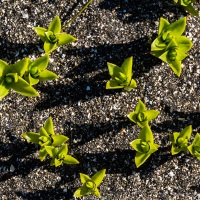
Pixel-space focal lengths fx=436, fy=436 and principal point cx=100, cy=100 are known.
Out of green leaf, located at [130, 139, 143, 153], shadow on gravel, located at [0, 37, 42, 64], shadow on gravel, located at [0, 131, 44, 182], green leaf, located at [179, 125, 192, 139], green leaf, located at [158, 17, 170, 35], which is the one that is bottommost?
shadow on gravel, located at [0, 131, 44, 182]

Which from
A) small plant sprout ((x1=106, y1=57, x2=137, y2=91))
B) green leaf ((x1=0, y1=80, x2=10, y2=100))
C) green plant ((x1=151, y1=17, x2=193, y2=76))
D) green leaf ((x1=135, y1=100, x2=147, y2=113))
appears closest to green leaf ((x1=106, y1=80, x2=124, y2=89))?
small plant sprout ((x1=106, y1=57, x2=137, y2=91))

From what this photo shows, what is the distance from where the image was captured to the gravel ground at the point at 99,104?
1902 mm

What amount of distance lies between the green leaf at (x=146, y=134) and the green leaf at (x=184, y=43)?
13.9 inches

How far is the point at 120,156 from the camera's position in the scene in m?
1.92

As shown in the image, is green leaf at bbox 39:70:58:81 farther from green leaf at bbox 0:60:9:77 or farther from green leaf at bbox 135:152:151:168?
green leaf at bbox 135:152:151:168

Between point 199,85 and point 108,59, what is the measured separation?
0.41 m

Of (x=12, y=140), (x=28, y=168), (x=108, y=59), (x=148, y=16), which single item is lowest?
(x=28, y=168)

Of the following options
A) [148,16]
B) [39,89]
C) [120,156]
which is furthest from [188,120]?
[39,89]

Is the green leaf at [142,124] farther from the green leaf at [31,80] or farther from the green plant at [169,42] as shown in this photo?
the green leaf at [31,80]

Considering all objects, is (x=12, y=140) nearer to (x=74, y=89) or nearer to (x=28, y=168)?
(x=28, y=168)

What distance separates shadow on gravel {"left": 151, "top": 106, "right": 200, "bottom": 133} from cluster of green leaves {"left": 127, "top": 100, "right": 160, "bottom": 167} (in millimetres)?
91

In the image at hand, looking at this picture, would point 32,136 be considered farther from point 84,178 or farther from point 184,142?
point 184,142

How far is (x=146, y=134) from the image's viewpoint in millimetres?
1811

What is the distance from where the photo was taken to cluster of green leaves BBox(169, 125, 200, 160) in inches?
71.4
